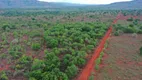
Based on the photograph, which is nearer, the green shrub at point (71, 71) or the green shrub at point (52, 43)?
the green shrub at point (71, 71)

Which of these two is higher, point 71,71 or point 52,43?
point 52,43

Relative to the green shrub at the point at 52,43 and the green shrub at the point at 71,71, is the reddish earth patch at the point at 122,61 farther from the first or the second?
the green shrub at the point at 52,43

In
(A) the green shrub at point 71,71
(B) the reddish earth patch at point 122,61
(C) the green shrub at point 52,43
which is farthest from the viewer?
(C) the green shrub at point 52,43

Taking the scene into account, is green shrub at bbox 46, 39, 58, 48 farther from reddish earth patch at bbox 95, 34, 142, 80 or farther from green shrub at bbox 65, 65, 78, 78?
green shrub at bbox 65, 65, 78, 78

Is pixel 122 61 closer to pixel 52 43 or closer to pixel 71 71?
pixel 71 71

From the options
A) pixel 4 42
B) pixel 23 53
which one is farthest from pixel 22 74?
pixel 4 42

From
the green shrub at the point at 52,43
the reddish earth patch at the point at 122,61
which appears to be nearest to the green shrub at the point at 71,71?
the reddish earth patch at the point at 122,61

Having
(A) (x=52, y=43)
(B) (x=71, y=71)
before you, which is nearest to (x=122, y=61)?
(B) (x=71, y=71)

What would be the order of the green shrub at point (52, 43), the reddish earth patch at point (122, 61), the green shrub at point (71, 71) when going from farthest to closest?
1. the green shrub at point (52, 43)
2. the green shrub at point (71, 71)
3. the reddish earth patch at point (122, 61)

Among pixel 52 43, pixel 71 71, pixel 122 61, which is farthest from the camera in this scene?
pixel 52 43

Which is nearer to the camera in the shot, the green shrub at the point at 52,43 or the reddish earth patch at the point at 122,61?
the reddish earth patch at the point at 122,61

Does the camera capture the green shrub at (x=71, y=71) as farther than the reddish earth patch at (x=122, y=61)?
Yes
